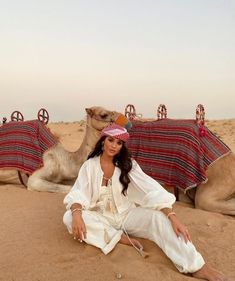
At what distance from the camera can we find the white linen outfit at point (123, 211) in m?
3.77

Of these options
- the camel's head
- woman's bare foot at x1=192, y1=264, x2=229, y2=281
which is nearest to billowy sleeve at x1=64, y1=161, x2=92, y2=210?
woman's bare foot at x1=192, y1=264, x2=229, y2=281

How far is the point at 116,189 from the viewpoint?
4.23m

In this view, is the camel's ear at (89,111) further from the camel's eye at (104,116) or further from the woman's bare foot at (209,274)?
the woman's bare foot at (209,274)

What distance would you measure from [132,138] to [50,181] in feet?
4.80

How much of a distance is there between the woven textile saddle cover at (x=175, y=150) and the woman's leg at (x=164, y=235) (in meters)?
1.92

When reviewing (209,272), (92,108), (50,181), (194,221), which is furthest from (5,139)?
(209,272)

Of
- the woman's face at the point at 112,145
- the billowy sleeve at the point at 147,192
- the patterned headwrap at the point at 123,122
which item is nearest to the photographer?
the billowy sleeve at the point at 147,192

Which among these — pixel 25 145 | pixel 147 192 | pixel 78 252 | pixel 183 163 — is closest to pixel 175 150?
pixel 183 163

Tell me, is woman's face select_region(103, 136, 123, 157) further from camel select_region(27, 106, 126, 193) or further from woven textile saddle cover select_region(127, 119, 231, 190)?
camel select_region(27, 106, 126, 193)

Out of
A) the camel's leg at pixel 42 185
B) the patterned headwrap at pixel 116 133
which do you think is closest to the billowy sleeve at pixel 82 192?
the patterned headwrap at pixel 116 133

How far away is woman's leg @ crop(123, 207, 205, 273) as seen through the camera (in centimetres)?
361

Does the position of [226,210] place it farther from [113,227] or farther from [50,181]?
[50,181]

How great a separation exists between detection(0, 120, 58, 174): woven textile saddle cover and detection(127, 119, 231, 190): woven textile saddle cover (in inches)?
57.1

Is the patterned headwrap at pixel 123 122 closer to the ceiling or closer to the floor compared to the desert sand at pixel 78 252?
closer to the ceiling
